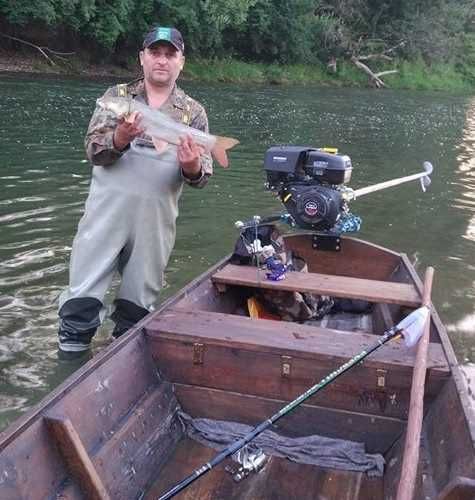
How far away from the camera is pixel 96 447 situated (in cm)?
322

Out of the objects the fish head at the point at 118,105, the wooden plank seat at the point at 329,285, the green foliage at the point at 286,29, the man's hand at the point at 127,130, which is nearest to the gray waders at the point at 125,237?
the man's hand at the point at 127,130

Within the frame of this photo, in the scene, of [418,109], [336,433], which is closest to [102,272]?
[336,433]

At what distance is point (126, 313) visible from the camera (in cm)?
486

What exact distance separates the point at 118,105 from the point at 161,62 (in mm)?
512

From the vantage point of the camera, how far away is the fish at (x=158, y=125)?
156 inches

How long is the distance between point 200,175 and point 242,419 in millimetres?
1564

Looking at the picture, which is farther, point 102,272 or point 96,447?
point 102,272

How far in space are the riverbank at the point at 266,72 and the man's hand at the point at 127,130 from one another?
24.0 meters

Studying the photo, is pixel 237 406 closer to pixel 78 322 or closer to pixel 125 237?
pixel 125 237

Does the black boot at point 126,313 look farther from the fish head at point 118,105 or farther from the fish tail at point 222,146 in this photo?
the fish head at point 118,105

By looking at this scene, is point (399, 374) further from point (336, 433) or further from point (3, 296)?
point (3, 296)

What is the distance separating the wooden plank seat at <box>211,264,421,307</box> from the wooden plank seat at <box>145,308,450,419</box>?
740 mm

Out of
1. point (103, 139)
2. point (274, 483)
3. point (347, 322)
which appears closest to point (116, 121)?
point (103, 139)

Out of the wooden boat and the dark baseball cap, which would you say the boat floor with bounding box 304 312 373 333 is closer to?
the wooden boat
